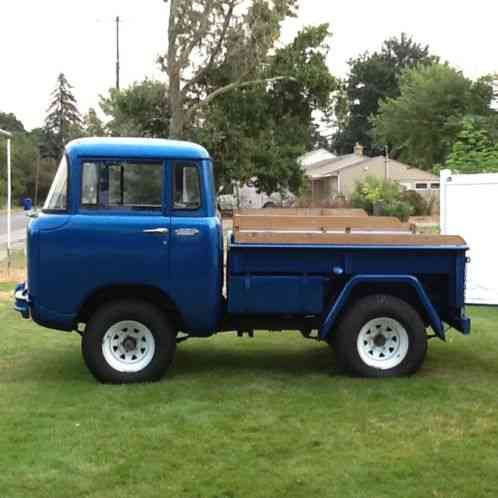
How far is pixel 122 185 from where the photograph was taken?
7277 mm

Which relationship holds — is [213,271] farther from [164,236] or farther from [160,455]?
[160,455]

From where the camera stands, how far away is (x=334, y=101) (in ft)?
121

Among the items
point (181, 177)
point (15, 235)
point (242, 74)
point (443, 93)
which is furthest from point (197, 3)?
point (181, 177)

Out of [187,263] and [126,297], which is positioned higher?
[187,263]

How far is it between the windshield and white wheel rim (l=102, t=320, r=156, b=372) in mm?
1212

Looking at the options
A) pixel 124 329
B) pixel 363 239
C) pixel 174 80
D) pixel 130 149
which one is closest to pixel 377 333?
pixel 363 239

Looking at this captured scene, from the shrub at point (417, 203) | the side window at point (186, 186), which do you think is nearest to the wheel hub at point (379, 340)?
the side window at point (186, 186)

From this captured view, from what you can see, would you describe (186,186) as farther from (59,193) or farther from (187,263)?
(59,193)

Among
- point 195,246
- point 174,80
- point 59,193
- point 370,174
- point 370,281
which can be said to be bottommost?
point 370,281

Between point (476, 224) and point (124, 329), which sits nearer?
point (124, 329)

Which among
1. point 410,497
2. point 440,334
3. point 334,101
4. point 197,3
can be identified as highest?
point 197,3

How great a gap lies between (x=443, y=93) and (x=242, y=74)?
12732 mm

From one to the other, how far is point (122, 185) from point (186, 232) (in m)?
0.75

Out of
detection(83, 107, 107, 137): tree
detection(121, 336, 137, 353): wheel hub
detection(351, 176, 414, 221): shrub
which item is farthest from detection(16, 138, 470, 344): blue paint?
detection(83, 107, 107, 137): tree
